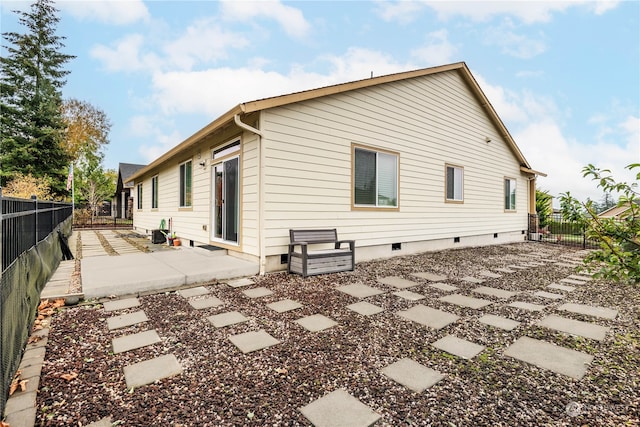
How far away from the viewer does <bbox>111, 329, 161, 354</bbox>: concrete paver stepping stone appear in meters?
2.41

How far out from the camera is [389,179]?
22.8 feet

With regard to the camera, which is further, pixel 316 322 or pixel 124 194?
pixel 124 194

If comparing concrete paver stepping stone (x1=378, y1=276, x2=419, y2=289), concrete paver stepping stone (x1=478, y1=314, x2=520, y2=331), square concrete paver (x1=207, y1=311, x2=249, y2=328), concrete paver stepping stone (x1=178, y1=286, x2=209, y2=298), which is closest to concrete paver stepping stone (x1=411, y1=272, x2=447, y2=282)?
concrete paver stepping stone (x1=378, y1=276, x2=419, y2=289)

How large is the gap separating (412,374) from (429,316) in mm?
1250

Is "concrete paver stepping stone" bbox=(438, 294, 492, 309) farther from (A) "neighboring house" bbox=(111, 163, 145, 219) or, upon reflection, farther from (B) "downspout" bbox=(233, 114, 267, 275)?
(A) "neighboring house" bbox=(111, 163, 145, 219)

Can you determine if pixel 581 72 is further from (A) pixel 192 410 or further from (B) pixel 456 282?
(A) pixel 192 410

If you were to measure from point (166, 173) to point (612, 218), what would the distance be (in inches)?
438

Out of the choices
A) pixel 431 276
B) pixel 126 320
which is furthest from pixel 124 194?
pixel 431 276

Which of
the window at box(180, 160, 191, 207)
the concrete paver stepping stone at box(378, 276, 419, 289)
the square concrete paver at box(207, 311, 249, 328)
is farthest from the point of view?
the window at box(180, 160, 191, 207)

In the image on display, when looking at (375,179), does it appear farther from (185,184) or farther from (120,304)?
(185,184)

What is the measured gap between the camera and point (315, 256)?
16.4 ft

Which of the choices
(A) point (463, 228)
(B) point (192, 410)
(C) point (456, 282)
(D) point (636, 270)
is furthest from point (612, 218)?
(A) point (463, 228)

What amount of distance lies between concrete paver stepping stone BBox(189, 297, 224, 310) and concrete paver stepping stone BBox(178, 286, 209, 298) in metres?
0.24

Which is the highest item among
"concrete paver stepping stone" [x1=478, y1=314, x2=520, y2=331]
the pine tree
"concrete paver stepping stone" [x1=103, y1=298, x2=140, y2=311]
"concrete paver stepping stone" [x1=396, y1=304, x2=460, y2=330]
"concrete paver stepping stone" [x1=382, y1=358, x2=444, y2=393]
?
the pine tree
